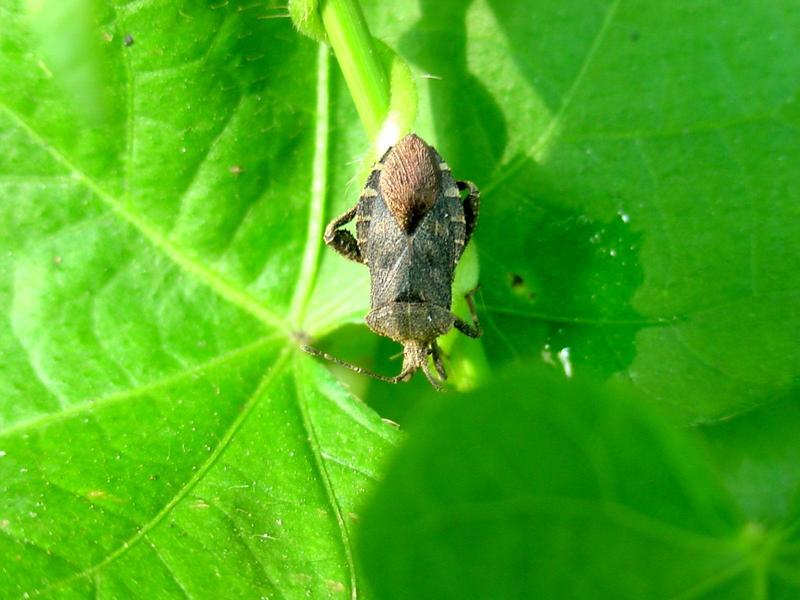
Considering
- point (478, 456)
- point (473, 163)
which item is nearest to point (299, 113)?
point (473, 163)

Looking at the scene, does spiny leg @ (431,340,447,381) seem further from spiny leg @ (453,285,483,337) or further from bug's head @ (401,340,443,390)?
spiny leg @ (453,285,483,337)

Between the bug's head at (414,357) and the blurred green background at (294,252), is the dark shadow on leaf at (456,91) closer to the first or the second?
the blurred green background at (294,252)

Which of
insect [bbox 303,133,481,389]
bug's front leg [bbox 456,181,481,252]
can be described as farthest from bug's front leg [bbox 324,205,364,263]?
bug's front leg [bbox 456,181,481,252]

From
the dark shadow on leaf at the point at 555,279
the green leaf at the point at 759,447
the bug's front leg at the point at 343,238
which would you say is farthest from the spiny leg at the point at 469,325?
the green leaf at the point at 759,447

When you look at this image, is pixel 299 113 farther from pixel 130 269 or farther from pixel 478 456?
pixel 478 456

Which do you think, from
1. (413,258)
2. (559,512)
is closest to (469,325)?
(413,258)
